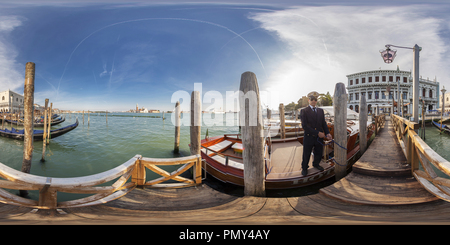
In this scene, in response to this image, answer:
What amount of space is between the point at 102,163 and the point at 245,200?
32.5ft

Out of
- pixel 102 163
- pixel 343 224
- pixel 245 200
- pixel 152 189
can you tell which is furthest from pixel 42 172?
pixel 343 224

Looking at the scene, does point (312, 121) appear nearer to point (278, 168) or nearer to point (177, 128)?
point (278, 168)

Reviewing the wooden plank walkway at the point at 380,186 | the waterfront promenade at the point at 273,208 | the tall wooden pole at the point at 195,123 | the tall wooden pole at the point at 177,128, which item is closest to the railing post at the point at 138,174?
the waterfront promenade at the point at 273,208

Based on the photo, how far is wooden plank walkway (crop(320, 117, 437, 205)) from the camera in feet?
8.02

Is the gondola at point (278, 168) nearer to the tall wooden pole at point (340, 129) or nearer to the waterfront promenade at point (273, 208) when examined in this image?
the tall wooden pole at point (340, 129)

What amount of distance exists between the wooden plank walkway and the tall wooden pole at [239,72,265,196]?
1.13 meters

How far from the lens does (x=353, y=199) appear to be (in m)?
2.51

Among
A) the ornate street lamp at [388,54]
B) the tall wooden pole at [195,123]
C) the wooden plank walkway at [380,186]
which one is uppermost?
the ornate street lamp at [388,54]

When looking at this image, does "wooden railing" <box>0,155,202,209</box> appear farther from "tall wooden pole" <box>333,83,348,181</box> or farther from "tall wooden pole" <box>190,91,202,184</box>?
"tall wooden pole" <box>333,83,348,181</box>

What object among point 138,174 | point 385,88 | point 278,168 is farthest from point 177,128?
point 385,88

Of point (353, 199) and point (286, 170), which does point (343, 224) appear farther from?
point (286, 170)

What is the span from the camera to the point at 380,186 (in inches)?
115

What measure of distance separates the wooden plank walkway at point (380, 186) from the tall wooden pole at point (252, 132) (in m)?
1.13

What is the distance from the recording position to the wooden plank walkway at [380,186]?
2444mm
